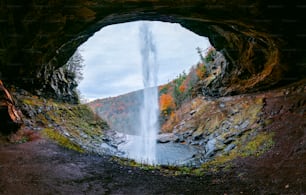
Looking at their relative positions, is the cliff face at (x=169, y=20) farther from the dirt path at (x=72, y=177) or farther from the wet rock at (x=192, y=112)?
the wet rock at (x=192, y=112)

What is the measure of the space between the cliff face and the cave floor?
13.4 feet

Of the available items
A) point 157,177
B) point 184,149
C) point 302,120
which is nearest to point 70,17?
point 157,177

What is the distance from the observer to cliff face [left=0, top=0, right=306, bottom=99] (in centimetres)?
881

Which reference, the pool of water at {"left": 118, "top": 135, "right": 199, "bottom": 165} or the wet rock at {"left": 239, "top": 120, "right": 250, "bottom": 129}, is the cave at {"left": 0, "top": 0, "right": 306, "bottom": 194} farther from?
the pool of water at {"left": 118, "top": 135, "right": 199, "bottom": 165}

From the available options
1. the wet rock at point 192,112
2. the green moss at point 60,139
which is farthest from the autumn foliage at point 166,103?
the green moss at point 60,139

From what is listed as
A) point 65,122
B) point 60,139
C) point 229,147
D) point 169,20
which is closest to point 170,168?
point 229,147

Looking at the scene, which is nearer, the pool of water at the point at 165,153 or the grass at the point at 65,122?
Answer: the grass at the point at 65,122

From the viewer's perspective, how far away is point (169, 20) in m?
11.9

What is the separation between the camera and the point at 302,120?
966 cm

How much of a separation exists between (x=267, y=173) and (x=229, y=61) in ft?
35.7

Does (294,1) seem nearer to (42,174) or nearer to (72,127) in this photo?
(42,174)

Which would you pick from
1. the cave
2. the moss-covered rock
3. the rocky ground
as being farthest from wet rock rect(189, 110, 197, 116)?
the rocky ground

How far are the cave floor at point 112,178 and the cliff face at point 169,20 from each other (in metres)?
4.07

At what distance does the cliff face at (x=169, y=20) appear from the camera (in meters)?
8.81
